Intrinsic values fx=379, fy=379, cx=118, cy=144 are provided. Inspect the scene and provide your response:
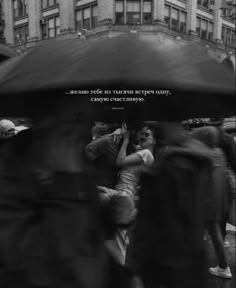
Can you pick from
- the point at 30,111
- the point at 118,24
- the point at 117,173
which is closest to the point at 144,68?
the point at 30,111

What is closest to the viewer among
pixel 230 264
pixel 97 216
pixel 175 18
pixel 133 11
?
pixel 97 216

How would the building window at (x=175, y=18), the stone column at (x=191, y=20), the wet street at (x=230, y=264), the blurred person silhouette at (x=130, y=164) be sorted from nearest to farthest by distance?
the blurred person silhouette at (x=130, y=164) → the wet street at (x=230, y=264) → the building window at (x=175, y=18) → the stone column at (x=191, y=20)

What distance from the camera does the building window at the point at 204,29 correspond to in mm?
35562

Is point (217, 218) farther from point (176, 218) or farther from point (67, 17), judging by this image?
point (67, 17)

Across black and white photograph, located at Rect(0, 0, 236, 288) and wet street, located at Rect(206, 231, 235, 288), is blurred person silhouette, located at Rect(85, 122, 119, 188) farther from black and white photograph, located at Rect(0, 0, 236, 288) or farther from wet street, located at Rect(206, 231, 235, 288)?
black and white photograph, located at Rect(0, 0, 236, 288)

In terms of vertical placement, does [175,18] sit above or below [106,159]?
above

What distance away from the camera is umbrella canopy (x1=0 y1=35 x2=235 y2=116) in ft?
5.24

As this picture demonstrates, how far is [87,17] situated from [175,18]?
31.9 feet

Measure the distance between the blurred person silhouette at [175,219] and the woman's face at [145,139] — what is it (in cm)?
211

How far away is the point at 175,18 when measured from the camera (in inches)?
1321

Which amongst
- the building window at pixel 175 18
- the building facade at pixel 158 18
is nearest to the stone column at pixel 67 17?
the building facade at pixel 158 18

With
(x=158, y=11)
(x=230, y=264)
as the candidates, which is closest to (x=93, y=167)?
(x=230, y=264)

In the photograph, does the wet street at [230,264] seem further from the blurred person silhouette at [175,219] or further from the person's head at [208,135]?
the blurred person silhouette at [175,219]

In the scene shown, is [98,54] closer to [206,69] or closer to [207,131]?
[206,69]
